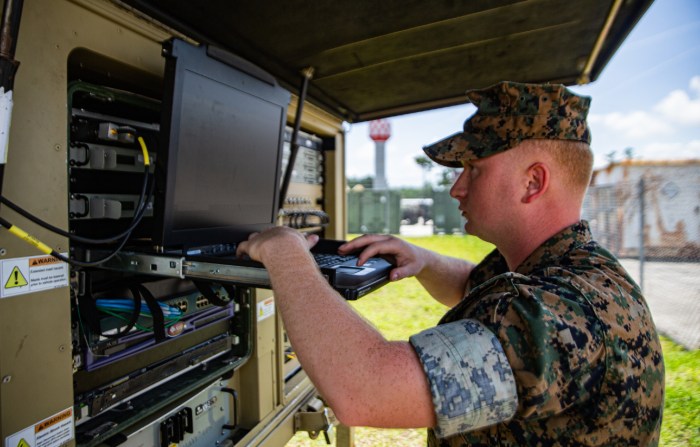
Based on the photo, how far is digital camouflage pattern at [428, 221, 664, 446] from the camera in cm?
78

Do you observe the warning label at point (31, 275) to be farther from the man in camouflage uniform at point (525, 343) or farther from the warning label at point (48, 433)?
the man in camouflage uniform at point (525, 343)

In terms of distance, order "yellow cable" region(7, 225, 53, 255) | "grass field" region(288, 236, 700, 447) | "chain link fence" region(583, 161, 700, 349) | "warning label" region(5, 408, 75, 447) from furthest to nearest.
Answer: "chain link fence" region(583, 161, 700, 349) < "grass field" region(288, 236, 700, 447) < "warning label" region(5, 408, 75, 447) < "yellow cable" region(7, 225, 53, 255)

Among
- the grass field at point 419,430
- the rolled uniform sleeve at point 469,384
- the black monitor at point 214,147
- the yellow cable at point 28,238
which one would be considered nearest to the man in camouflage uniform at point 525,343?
the rolled uniform sleeve at point 469,384

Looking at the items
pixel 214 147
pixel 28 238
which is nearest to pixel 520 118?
pixel 214 147

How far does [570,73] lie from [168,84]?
2.06 meters

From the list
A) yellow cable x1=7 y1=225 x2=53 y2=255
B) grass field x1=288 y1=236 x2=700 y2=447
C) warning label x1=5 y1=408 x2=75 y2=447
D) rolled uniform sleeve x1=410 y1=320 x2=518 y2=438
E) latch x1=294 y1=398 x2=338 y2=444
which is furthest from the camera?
grass field x1=288 y1=236 x2=700 y2=447

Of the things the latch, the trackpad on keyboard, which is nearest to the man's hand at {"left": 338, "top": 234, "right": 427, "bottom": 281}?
the trackpad on keyboard

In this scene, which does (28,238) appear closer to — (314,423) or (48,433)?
(48,433)

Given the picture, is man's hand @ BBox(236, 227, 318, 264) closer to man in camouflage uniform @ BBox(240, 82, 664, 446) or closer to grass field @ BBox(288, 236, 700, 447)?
man in camouflage uniform @ BBox(240, 82, 664, 446)

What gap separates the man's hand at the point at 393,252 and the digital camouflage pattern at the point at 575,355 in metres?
0.45

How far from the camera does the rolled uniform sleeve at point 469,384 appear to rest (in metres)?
0.76

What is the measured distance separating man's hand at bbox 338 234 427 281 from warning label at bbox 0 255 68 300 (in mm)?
809

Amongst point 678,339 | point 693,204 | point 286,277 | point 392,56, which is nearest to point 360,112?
point 392,56

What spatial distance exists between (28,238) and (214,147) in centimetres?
58
